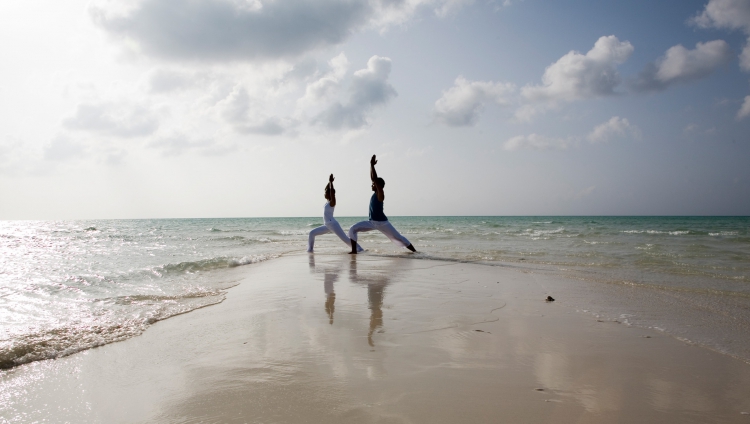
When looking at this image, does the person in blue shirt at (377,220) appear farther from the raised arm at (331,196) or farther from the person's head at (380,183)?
the raised arm at (331,196)

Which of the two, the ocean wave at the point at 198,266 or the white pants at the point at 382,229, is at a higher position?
the white pants at the point at 382,229

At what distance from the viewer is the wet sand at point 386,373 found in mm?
1901

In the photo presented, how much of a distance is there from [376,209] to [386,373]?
819 cm

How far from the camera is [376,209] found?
10469mm

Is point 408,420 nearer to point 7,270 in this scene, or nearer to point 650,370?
point 650,370

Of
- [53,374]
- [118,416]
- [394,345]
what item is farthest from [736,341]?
[53,374]

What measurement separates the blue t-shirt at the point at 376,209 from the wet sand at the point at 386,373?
6.40 m

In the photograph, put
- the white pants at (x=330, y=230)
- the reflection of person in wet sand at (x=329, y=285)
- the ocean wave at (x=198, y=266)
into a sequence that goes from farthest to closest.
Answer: the white pants at (x=330, y=230) → the ocean wave at (x=198, y=266) → the reflection of person in wet sand at (x=329, y=285)

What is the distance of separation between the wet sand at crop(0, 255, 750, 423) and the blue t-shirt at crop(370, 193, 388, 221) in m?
6.40

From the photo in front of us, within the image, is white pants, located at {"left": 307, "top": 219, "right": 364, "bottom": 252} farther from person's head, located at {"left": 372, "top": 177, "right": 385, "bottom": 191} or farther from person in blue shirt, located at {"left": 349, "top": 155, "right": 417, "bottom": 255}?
person's head, located at {"left": 372, "top": 177, "right": 385, "bottom": 191}

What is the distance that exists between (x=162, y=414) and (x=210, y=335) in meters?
1.34

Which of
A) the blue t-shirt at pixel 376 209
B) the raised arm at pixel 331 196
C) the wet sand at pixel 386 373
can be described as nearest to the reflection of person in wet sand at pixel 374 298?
the wet sand at pixel 386 373

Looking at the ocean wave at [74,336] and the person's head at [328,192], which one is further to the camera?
the person's head at [328,192]

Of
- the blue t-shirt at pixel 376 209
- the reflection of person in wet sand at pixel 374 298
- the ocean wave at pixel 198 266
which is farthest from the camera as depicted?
the blue t-shirt at pixel 376 209
